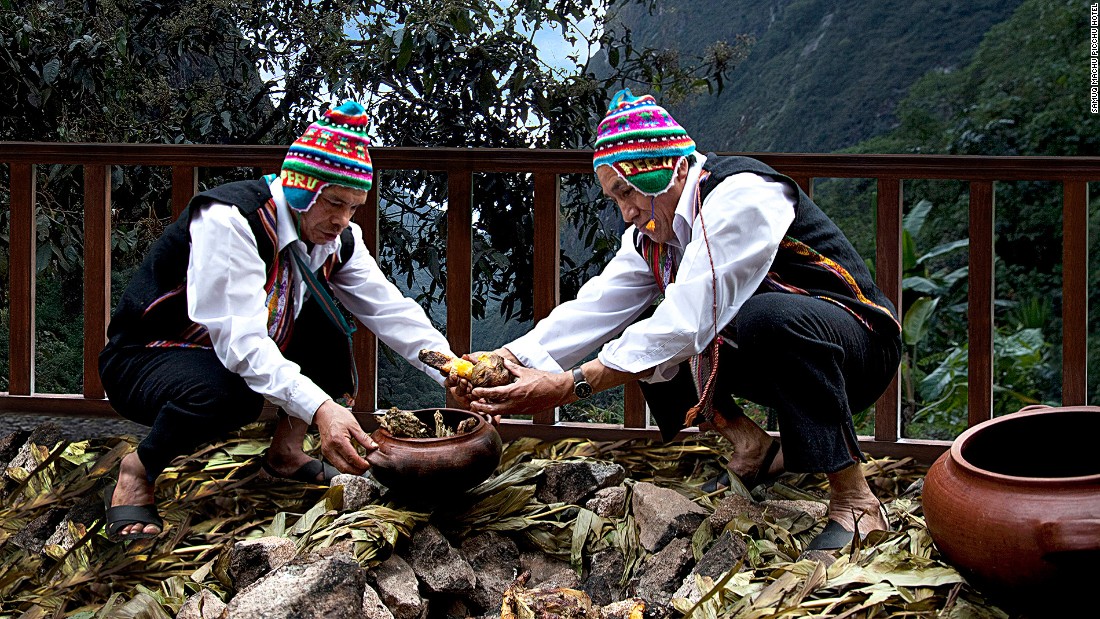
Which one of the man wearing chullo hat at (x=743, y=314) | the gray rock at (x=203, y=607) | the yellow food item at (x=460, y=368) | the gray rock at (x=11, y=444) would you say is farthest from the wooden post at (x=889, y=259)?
the gray rock at (x=11, y=444)

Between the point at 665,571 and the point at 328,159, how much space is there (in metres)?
1.41

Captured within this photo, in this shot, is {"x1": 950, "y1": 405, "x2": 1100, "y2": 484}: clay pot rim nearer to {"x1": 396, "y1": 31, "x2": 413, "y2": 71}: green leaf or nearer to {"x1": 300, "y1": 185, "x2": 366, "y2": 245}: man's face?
{"x1": 300, "y1": 185, "x2": 366, "y2": 245}: man's face

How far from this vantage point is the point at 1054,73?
24.5 ft

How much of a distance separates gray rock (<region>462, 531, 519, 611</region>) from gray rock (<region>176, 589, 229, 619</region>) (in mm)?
675

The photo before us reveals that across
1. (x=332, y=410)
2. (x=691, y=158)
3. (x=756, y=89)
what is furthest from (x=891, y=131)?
(x=332, y=410)

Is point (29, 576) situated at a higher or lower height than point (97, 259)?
lower

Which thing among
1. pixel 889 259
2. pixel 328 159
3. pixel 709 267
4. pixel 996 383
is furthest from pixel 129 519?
pixel 996 383

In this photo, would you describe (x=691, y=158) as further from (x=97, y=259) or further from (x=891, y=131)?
(x=891, y=131)

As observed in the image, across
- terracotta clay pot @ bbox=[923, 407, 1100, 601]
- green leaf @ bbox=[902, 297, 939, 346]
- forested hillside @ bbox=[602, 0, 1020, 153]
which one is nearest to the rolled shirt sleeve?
terracotta clay pot @ bbox=[923, 407, 1100, 601]

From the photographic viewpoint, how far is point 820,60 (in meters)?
11.0

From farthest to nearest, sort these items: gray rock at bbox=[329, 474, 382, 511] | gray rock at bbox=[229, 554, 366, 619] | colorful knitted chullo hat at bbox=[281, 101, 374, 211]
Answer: gray rock at bbox=[329, 474, 382, 511]
colorful knitted chullo hat at bbox=[281, 101, 374, 211]
gray rock at bbox=[229, 554, 366, 619]

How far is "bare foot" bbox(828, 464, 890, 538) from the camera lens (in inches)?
99.0

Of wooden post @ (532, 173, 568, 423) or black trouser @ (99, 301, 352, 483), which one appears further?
wooden post @ (532, 173, 568, 423)

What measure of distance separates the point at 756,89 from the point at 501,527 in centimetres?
933
